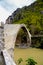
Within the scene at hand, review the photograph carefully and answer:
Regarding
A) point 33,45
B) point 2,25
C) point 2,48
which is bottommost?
point 33,45

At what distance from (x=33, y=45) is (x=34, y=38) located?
1.27 m

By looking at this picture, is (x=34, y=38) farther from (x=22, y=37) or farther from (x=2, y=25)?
(x=2, y=25)

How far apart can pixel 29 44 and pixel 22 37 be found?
184cm

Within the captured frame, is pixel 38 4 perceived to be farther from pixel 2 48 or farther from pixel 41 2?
pixel 2 48

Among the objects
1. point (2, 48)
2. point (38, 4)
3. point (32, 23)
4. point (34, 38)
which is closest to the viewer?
point (2, 48)

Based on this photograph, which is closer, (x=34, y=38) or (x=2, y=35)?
(x=2, y=35)

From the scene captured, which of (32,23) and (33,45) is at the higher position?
(32,23)

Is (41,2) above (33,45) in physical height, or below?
above

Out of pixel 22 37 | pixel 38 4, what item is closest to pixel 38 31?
pixel 22 37

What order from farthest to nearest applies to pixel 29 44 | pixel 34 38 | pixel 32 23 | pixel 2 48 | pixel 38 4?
1. pixel 38 4
2. pixel 32 23
3. pixel 34 38
4. pixel 29 44
5. pixel 2 48

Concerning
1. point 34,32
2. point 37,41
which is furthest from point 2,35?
point 34,32

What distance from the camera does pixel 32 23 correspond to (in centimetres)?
2061

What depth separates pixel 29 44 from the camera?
57.3 feet

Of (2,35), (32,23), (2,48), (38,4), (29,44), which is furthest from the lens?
(38,4)
